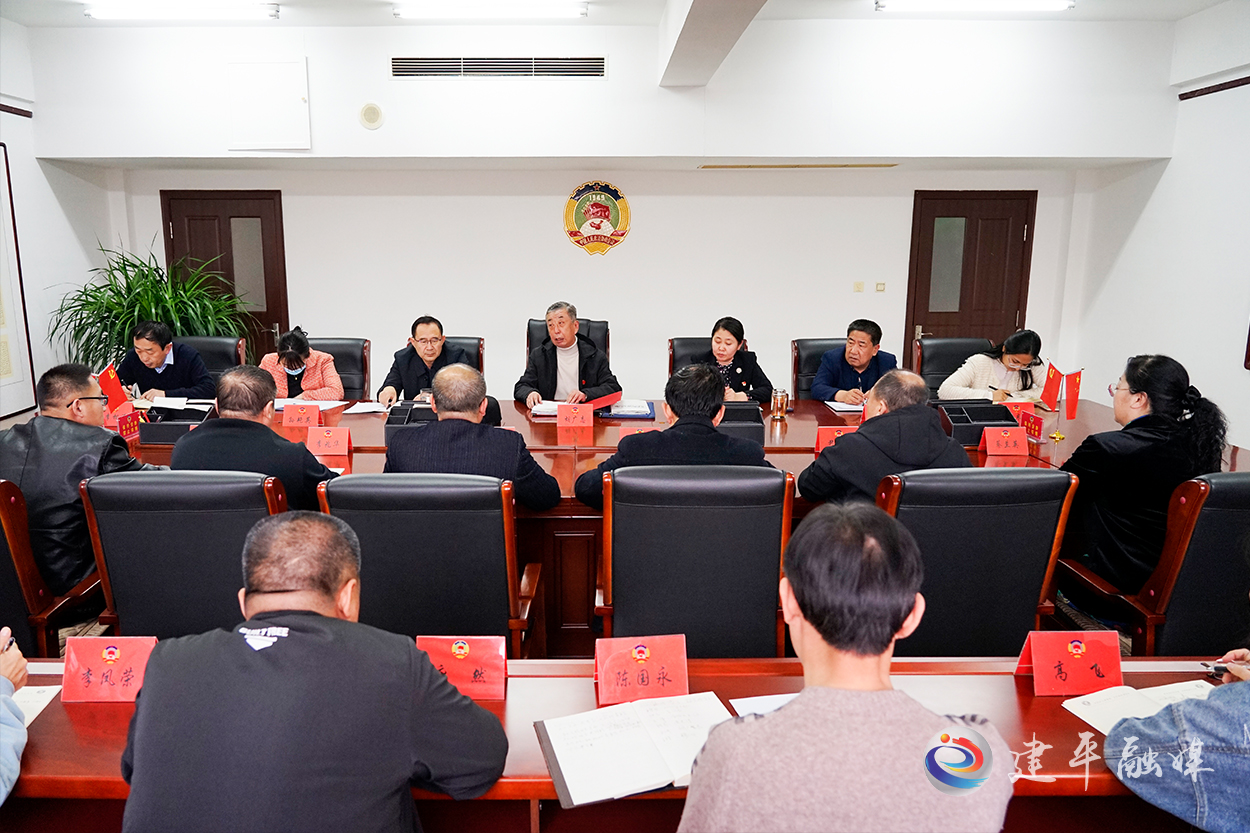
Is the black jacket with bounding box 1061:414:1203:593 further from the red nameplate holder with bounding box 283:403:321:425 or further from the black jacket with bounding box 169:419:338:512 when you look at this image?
the red nameplate holder with bounding box 283:403:321:425

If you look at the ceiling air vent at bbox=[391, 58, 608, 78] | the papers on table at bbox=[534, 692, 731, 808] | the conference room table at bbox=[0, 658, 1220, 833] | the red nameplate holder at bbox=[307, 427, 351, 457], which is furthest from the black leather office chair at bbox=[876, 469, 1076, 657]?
the ceiling air vent at bbox=[391, 58, 608, 78]

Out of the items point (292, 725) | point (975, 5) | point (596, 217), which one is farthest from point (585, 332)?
point (292, 725)

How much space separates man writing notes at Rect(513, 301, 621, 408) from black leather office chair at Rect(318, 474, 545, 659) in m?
2.08

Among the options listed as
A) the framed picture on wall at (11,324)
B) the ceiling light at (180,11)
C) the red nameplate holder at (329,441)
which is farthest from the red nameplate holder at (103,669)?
the framed picture on wall at (11,324)

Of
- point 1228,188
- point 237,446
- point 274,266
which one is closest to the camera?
point 237,446

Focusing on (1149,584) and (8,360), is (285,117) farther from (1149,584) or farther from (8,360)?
(1149,584)

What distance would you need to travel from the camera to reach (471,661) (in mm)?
1411

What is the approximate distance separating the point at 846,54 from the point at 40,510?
15.7ft

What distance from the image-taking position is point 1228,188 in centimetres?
463

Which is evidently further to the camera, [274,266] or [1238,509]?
[274,266]

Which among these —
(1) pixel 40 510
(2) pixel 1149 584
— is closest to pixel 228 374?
(1) pixel 40 510

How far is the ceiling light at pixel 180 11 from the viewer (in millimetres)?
4559

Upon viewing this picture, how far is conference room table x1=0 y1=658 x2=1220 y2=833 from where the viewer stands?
46.4 inches

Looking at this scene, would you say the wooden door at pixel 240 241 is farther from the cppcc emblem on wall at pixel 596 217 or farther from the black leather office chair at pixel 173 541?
the black leather office chair at pixel 173 541
